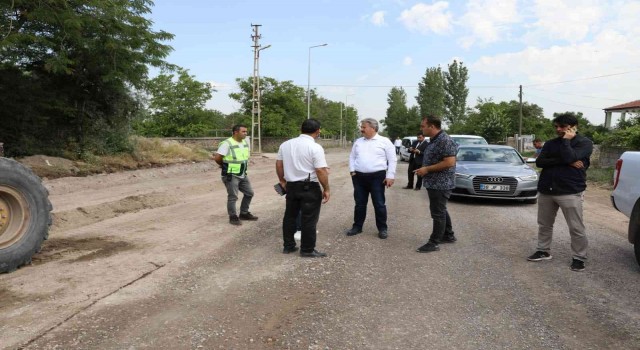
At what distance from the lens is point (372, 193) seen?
258 inches

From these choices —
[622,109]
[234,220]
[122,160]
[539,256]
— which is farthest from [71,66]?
[622,109]

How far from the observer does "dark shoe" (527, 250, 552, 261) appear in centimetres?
532

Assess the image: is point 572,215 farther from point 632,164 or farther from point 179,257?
point 179,257

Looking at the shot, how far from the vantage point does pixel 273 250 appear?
5734 mm

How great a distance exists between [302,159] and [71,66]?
525 inches

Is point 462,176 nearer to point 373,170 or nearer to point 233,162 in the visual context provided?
point 373,170

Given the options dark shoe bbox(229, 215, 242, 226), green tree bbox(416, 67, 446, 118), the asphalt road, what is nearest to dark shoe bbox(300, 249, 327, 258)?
the asphalt road

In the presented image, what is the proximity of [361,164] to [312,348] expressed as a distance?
3.72 metres

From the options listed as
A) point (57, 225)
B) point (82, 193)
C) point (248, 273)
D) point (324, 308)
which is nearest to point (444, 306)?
point (324, 308)

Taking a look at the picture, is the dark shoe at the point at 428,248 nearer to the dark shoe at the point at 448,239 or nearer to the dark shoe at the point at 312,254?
the dark shoe at the point at 448,239

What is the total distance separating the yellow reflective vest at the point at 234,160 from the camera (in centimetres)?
730

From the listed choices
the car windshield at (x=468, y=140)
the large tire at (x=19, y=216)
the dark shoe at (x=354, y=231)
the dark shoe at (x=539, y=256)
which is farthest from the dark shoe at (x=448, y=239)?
the car windshield at (x=468, y=140)

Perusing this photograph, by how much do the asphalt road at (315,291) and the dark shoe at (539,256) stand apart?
13 centimetres

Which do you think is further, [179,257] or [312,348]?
[179,257]
